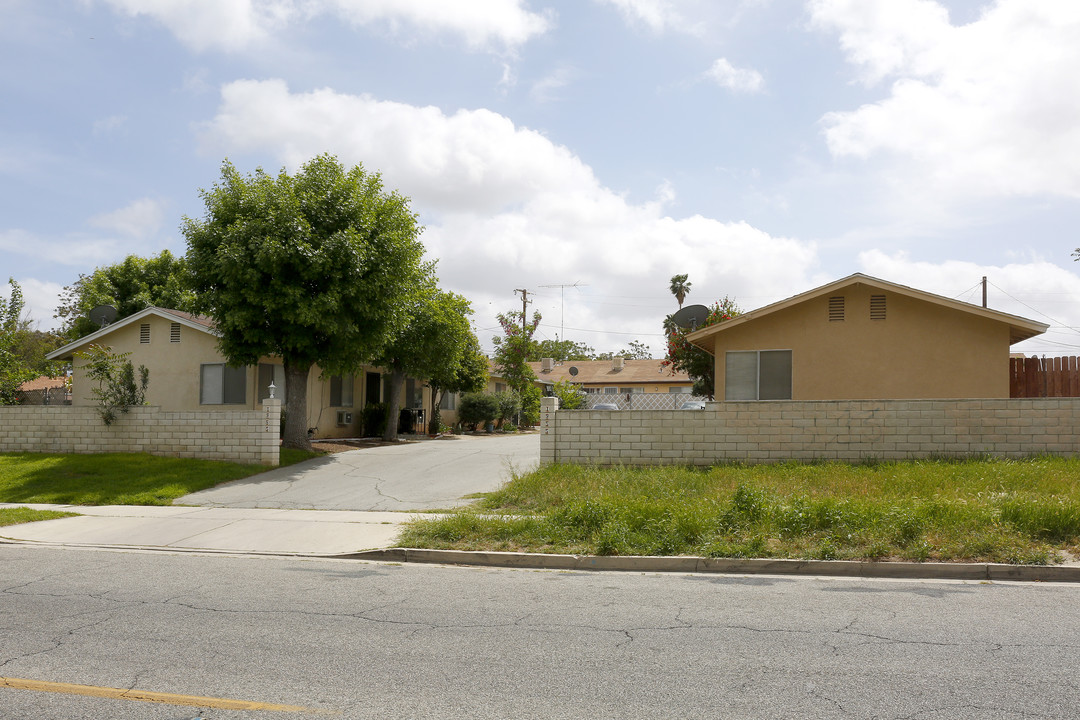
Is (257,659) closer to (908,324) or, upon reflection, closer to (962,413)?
(962,413)

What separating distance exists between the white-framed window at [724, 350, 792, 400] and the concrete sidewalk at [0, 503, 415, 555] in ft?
29.9

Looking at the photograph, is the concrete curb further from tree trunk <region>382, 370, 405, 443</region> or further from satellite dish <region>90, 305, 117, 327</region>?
satellite dish <region>90, 305, 117, 327</region>

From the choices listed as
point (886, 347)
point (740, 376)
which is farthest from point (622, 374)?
point (886, 347)

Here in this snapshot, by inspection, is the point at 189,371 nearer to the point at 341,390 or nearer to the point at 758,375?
the point at 341,390

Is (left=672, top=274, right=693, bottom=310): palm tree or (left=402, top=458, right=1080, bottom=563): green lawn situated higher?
(left=672, top=274, right=693, bottom=310): palm tree

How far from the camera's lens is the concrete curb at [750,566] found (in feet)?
27.3

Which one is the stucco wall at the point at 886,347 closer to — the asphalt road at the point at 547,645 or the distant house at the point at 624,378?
the asphalt road at the point at 547,645

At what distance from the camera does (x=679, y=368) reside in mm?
25859

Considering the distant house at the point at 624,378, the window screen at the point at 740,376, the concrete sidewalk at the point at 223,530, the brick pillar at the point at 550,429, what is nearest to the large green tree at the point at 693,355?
the window screen at the point at 740,376

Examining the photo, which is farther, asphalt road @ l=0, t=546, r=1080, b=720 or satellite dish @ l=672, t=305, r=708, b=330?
satellite dish @ l=672, t=305, r=708, b=330

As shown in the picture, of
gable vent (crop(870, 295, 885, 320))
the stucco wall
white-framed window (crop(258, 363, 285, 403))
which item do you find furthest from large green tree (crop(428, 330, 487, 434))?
gable vent (crop(870, 295, 885, 320))

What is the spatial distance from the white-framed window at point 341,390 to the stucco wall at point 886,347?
14567 millimetres

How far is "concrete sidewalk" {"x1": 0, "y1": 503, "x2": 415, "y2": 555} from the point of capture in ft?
36.4

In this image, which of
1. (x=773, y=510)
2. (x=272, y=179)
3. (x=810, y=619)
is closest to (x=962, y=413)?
(x=773, y=510)
